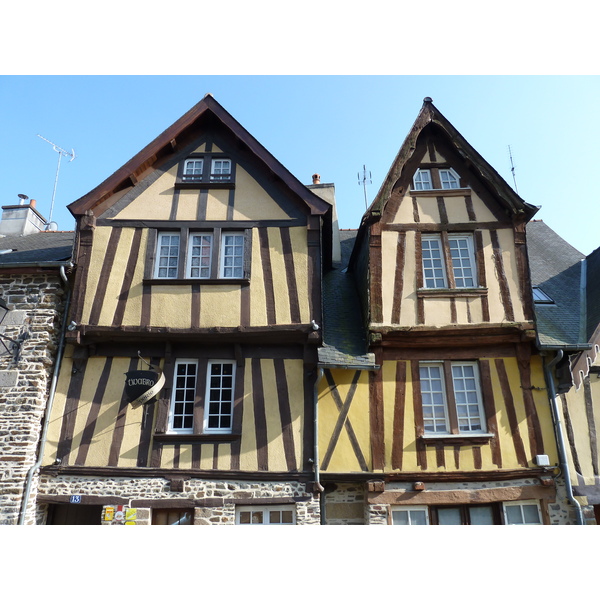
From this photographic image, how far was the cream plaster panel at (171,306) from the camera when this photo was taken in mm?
7789

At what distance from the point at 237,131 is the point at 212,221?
1813 millimetres

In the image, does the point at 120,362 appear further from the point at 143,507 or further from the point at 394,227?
the point at 394,227

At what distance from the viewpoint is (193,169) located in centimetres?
912

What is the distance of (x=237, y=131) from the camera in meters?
8.92

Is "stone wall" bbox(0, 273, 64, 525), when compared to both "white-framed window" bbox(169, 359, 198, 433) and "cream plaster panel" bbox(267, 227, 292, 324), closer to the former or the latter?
"white-framed window" bbox(169, 359, 198, 433)

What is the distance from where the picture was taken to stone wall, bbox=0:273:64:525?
699cm

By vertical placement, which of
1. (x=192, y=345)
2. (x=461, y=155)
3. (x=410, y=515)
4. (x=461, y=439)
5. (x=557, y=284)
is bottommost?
(x=410, y=515)

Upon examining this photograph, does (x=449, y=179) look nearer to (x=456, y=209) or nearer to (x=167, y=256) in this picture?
(x=456, y=209)

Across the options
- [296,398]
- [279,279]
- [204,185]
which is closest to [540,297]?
[279,279]

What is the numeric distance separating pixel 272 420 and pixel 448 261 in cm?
408

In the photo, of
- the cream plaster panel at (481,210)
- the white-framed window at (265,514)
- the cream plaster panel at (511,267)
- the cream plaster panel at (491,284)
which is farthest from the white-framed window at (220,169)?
the white-framed window at (265,514)

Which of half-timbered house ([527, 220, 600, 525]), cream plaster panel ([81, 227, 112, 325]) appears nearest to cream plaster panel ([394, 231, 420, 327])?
half-timbered house ([527, 220, 600, 525])

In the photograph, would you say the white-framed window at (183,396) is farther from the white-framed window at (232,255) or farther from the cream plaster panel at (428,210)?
the cream plaster panel at (428,210)

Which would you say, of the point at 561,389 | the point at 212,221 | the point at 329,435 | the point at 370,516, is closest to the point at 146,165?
the point at 212,221
